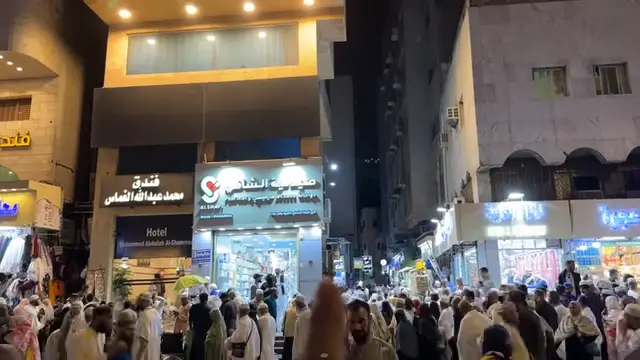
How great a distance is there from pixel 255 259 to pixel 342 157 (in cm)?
3434

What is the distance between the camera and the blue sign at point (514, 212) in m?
14.7

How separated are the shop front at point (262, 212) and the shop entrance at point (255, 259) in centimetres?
3

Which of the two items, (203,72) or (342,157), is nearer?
(203,72)

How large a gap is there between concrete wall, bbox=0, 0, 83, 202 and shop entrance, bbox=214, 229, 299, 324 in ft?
22.5

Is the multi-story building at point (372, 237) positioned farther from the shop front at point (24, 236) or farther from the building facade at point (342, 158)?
the shop front at point (24, 236)

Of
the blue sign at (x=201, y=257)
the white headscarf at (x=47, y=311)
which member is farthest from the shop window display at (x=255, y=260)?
the white headscarf at (x=47, y=311)

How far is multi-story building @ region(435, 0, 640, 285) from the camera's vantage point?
1508 centimetres

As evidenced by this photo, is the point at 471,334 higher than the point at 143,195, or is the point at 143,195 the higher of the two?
the point at 143,195

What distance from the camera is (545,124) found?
1568 centimetres

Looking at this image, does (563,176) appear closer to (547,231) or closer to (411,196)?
(547,231)

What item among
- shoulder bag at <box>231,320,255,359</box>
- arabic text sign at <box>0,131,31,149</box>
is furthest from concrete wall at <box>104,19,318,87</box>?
shoulder bag at <box>231,320,255,359</box>

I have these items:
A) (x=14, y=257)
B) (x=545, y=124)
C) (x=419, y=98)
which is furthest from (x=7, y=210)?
(x=419, y=98)

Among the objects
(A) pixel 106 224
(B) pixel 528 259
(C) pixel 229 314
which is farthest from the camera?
(A) pixel 106 224

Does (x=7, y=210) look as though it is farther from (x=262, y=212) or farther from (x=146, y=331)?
(x=146, y=331)
